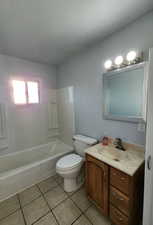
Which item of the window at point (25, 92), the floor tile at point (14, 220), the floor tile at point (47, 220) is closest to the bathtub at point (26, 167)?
the floor tile at point (14, 220)

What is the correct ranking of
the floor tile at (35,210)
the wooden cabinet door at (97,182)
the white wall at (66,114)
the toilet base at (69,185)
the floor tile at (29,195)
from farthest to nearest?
the white wall at (66,114), the toilet base at (69,185), the floor tile at (29,195), the floor tile at (35,210), the wooden cabinet door at (97,182)

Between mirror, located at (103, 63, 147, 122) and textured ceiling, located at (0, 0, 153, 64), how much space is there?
1.99 feet

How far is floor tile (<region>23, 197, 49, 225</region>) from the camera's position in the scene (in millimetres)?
1382

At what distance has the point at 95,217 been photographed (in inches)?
54.2

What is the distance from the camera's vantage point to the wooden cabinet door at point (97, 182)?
128cm

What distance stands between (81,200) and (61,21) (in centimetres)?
254

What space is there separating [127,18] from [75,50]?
1.01 metres

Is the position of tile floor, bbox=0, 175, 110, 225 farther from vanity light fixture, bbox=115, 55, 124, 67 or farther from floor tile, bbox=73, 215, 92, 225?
vanity light fixture, bbox=115, 55, 124, 67

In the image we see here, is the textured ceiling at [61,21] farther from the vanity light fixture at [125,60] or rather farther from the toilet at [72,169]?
the toilet at [72,169]

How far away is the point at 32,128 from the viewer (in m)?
2.63

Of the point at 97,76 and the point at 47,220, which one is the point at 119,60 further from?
the point at 47,220

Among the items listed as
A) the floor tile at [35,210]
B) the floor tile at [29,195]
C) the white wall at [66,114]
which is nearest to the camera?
the floor tile at [35,210]

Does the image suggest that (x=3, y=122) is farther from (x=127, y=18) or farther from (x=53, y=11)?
(x=127, y=18)

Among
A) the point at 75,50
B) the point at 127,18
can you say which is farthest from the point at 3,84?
the point at 127,18
